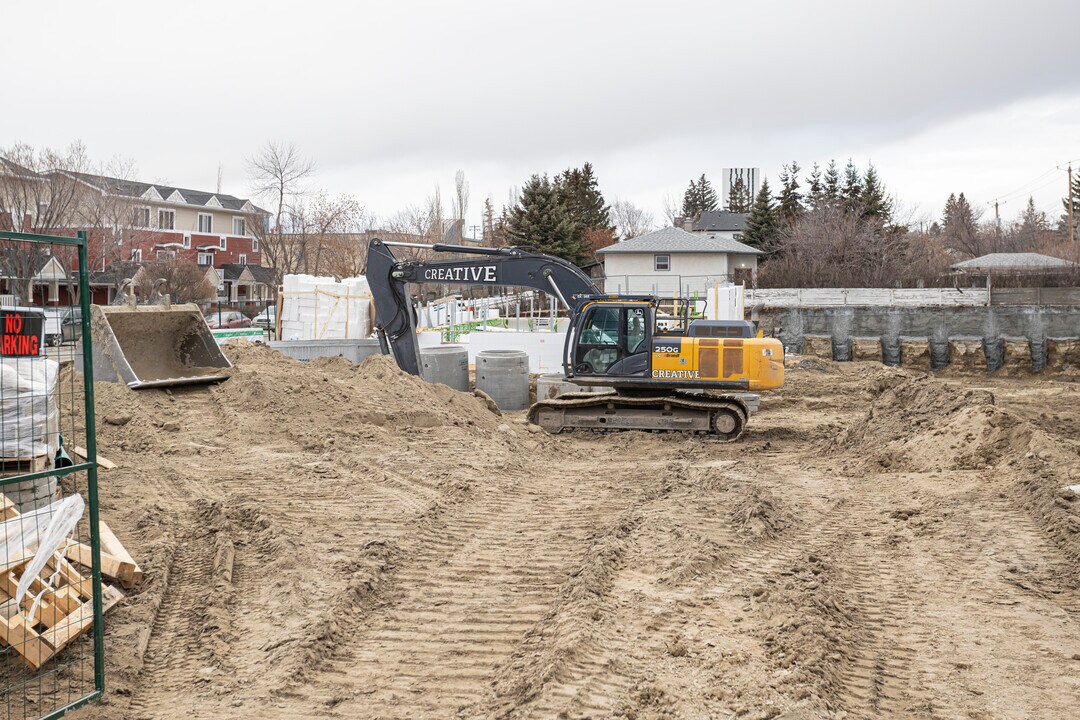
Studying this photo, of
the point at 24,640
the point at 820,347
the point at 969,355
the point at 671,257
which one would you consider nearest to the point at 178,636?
the point at 24,640

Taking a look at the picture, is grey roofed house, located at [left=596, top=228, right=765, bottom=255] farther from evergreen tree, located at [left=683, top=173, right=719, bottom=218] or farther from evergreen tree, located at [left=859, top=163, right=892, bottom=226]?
evergreen tree, located at [left=683, top=173, right=719, bottom=218]

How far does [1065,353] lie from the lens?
26.0 meters

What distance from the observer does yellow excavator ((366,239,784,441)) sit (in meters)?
15.0

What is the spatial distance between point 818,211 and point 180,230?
3778cm

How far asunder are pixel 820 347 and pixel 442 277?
573 inches

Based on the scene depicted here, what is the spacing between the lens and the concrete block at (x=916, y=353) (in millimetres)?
26797

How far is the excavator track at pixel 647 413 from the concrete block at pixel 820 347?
12.9 meters

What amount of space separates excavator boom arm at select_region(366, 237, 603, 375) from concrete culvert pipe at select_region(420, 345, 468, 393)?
2.91 feet

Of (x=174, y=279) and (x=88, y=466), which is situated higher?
(x=174, y=279)

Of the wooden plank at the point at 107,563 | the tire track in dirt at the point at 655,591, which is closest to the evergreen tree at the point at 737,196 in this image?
the tire track in dirt at the point at 655,591

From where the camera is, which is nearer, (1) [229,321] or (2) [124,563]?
(2) [124,563]

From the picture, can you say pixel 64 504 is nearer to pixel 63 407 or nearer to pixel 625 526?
pixel 625 526

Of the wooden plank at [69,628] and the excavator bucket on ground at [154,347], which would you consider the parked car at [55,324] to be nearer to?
the wooden plank at [69,628]

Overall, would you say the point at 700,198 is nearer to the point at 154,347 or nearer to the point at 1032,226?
the point at 1032,226
